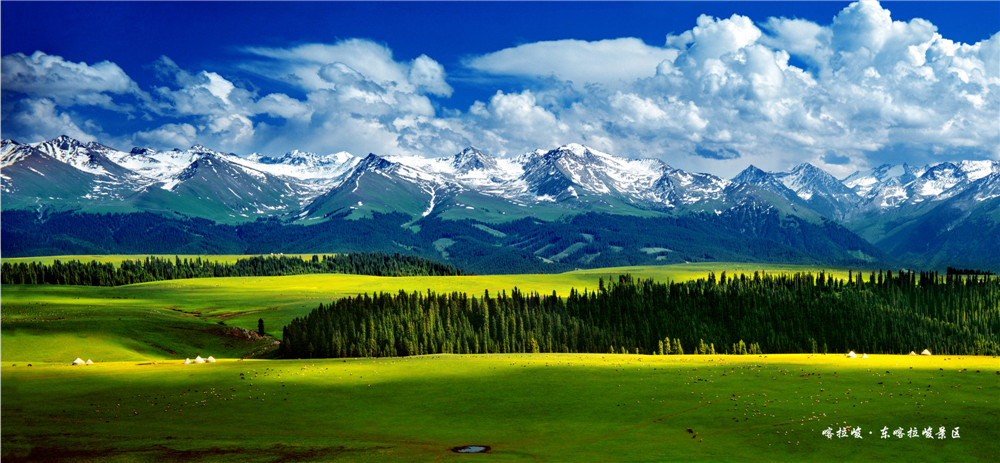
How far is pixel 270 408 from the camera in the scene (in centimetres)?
6378

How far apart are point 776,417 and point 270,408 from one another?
40.9 meters

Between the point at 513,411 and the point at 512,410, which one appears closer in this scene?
the point at 513,411

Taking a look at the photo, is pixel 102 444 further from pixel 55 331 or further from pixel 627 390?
pixel 55 331

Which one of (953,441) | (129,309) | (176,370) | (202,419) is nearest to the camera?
(953,441)

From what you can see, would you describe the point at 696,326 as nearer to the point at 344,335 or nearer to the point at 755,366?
the point at 344,335

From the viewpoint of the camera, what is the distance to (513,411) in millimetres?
61375

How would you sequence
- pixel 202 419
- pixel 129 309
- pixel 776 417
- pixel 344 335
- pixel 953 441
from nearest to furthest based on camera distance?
pixel 953 441, pixel 776 417, pixel 202 419, pixel 344 335, pixel 129 309

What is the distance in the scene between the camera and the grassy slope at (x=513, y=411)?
4691cm

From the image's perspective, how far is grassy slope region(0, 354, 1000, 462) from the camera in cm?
4691

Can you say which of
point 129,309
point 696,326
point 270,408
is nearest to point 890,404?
point 270,408

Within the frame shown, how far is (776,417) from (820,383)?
49.8 ft

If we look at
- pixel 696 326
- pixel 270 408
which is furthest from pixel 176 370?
pixel 696 326

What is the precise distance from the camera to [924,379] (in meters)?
67.3

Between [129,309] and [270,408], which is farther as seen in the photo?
[129,309]
